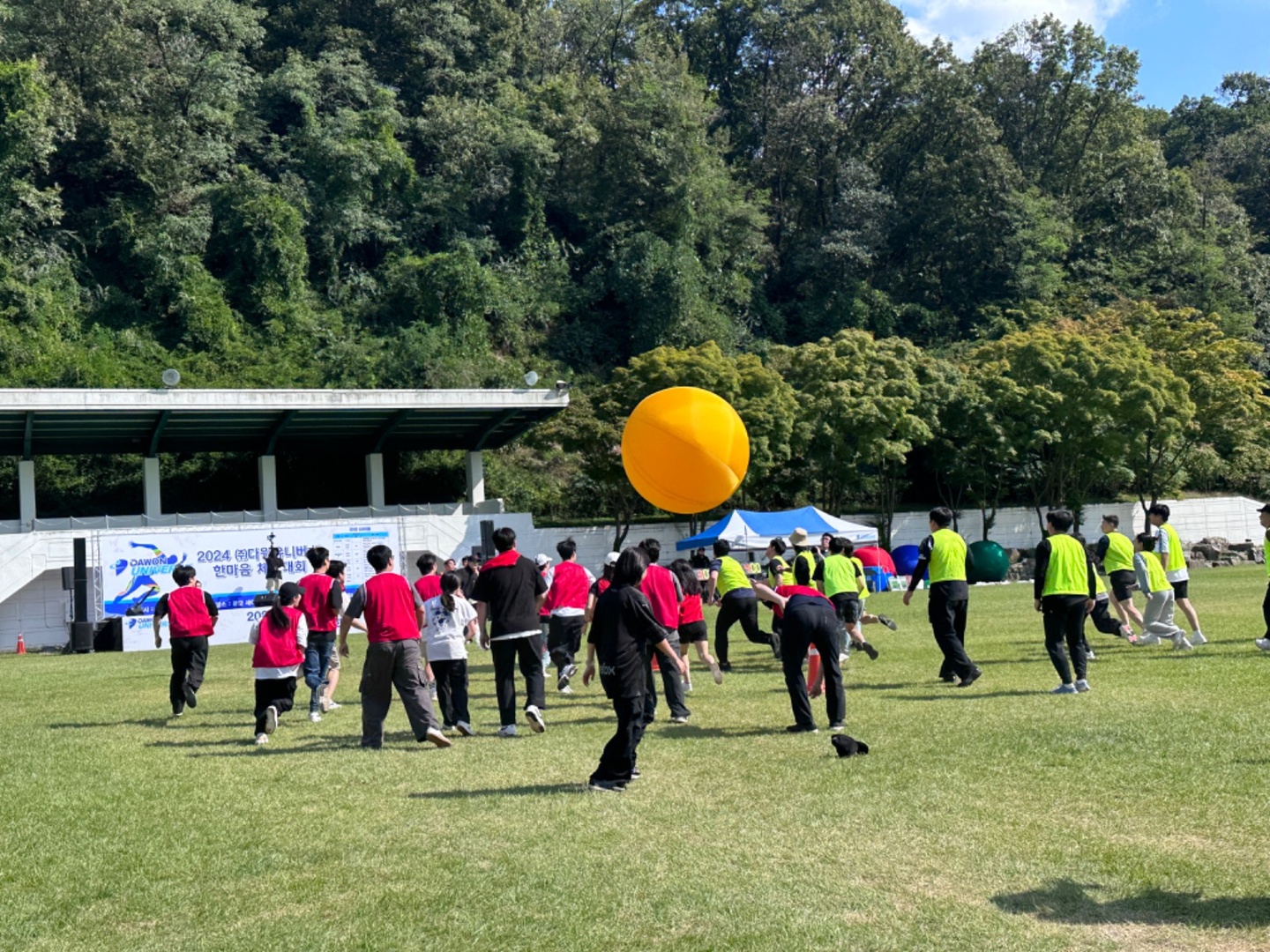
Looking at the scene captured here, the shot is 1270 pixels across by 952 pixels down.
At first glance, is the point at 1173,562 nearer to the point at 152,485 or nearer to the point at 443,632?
the point at 443,632

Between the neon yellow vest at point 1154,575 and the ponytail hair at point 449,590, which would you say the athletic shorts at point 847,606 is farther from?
the ponytail hair at point 449,590

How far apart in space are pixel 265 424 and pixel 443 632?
28.6 metres

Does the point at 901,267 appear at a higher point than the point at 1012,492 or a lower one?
higher

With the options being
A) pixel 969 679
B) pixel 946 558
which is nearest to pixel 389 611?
pixel 946 558

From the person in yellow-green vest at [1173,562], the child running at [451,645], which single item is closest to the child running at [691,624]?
the child running at [451,645]

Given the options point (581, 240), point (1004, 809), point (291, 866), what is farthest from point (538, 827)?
point (581, 240)

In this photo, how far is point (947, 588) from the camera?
12.6m

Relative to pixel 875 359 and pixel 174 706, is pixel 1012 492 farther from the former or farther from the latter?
pixel 174 706

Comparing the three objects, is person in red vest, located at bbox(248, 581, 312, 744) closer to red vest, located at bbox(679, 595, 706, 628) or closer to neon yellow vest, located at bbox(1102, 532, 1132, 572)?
red vest, located at bbox(679, 595, 706, 628)

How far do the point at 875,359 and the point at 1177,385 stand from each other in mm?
11319

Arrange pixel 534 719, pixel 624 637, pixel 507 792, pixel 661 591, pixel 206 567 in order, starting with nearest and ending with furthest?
pixel 507 792 < pixel 624 637 < pixel 534 719 < pixel 661 591 < pixel 206 567

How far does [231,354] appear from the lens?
48594 mm

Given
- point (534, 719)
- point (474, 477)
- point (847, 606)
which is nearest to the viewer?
point (534, 719)

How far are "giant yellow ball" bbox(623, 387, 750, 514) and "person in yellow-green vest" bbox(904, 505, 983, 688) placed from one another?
2126 millimetres
